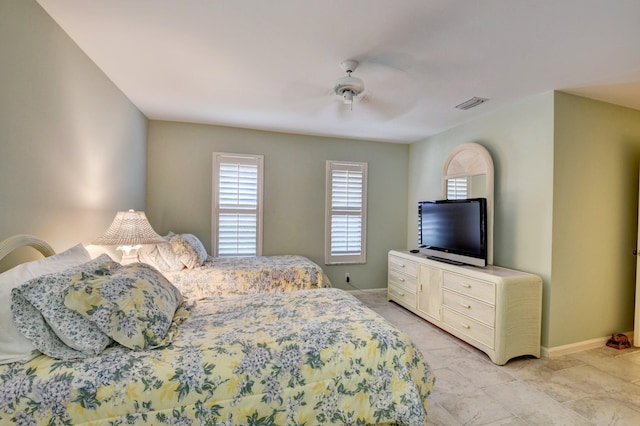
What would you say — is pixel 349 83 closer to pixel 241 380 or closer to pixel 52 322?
pixel 241 380

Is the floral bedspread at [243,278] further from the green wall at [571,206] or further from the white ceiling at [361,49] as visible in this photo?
the green wall at [571,206]

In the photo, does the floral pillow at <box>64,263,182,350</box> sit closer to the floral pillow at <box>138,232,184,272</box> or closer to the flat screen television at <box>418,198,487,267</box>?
the floral pillow at <box>138,232,184,272</box>

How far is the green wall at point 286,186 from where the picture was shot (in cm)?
394

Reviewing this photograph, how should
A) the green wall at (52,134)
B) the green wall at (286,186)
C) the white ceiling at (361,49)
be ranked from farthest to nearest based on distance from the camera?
the green wall at (286,186)
the white ceiling at (361,49)
the green wall at (52,134)

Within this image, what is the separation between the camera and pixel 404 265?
4.05 metres

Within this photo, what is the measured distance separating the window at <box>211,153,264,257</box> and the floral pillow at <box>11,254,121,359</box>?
2.84 meters

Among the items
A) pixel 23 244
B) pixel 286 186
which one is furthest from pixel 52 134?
pixel 286 186

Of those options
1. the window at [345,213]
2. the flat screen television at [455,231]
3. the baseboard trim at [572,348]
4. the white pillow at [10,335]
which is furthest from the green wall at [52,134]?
the baseboard trim at [572,348]

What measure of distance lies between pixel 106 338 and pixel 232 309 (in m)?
0.71

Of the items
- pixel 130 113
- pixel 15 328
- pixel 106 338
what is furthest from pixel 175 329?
pixel 130 113

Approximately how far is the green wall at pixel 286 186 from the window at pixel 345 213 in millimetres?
105

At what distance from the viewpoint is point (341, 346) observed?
1411 mm

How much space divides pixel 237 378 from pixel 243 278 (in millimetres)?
1981

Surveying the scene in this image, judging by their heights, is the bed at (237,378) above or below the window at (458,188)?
below
